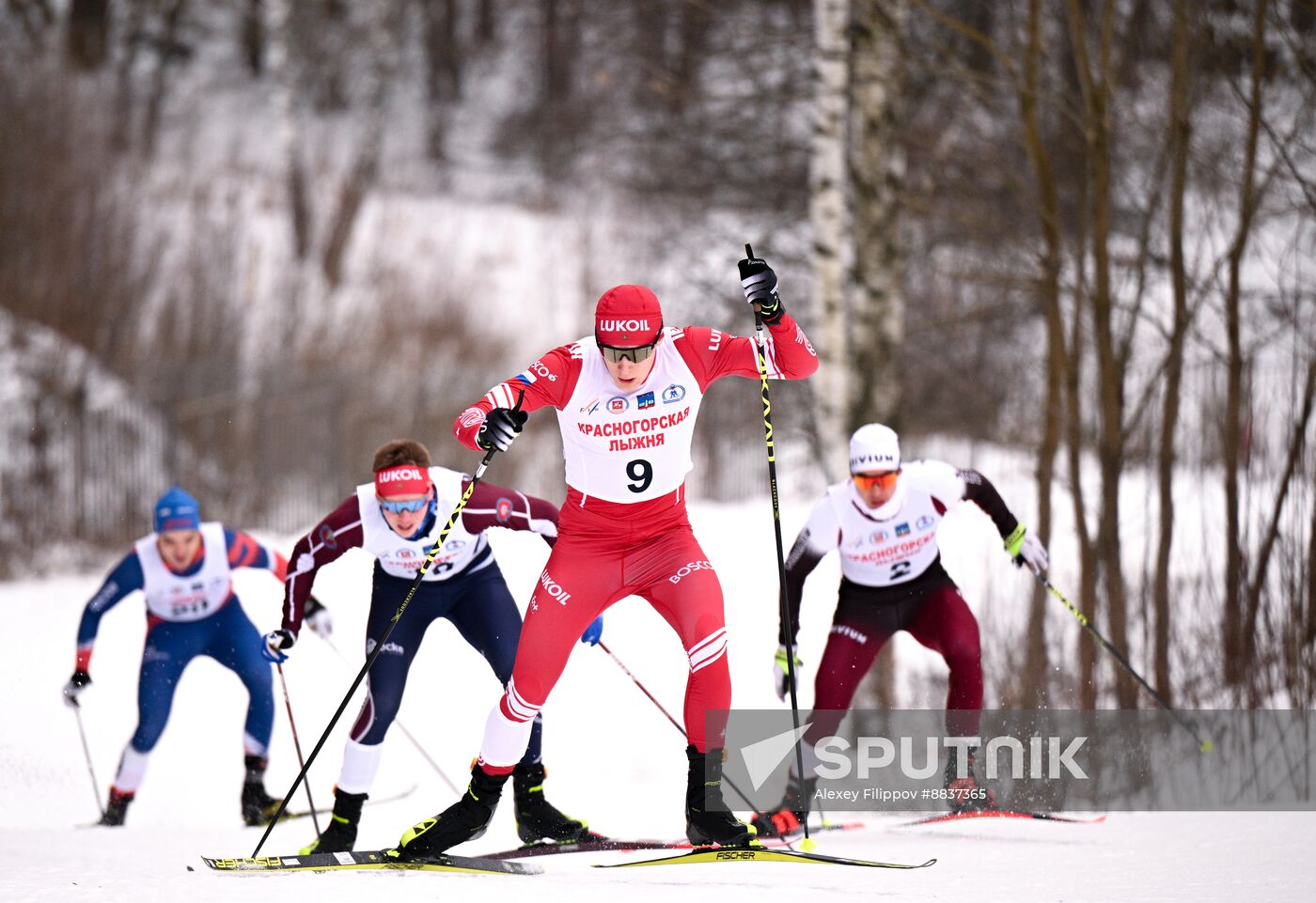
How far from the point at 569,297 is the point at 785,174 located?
6.67m

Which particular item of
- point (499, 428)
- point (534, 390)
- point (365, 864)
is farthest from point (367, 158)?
point (365, 864)

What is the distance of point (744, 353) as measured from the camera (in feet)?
15.2

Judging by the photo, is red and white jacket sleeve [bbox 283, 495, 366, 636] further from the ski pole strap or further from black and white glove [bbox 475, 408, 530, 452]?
the ski pole strap

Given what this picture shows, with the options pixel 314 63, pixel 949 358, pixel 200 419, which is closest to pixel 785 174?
pixel 949 358

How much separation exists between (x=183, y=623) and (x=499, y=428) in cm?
308

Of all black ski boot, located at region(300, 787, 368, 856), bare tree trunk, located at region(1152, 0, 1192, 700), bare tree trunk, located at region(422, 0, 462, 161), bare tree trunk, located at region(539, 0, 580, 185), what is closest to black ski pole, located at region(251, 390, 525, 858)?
black ski boot, located at region(300, 787, 368, 856)

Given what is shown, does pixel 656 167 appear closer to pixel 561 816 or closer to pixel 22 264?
pixel 22 264

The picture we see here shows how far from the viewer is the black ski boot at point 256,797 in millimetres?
6637

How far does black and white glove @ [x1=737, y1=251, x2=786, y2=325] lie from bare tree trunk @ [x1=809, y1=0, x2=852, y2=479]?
Result: 437cm

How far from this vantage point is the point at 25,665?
886cm

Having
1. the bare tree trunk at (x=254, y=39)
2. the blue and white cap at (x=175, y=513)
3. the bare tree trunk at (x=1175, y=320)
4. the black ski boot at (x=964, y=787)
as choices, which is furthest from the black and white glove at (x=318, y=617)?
the bare tree trunk at (x=254, y=39)

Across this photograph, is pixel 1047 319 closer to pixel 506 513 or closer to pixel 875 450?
pixel 875 450

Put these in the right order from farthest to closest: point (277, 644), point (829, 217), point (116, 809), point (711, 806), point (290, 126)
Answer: point (290, 126), point (829, 217), point (116, 809), point (277, 644), point (711, 806)

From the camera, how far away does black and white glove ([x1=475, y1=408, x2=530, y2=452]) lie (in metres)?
4.39
